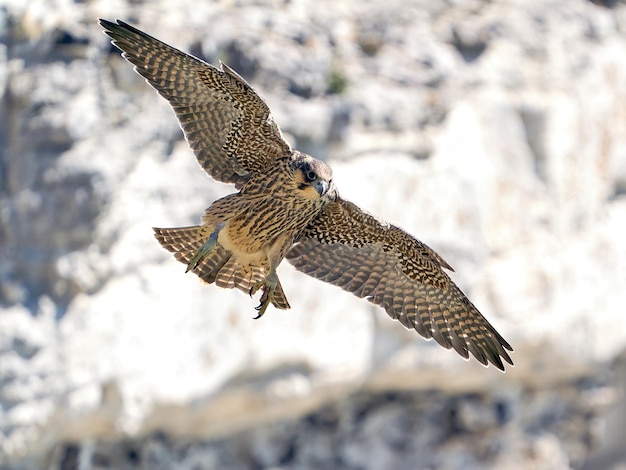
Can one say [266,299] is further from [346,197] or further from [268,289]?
[346,197]

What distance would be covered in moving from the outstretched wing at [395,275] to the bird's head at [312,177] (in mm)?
496

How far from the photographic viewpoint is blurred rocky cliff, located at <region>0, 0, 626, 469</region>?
11211 millimetres

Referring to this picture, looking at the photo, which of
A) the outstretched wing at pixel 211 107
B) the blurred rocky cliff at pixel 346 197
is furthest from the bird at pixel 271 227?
the blurred rocky cliff at pixel 346 197

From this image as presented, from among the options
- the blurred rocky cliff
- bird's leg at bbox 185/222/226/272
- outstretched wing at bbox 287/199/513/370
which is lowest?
the blurred rocky cliff

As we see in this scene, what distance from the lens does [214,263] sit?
6965 mm

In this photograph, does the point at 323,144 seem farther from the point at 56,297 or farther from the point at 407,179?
the point at 56,297

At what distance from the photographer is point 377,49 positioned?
13.2 metres

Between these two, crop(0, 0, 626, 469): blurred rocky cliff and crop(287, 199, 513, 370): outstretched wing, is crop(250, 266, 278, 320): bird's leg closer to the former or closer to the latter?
crop(287, 199, 513, 370): outstretched wing

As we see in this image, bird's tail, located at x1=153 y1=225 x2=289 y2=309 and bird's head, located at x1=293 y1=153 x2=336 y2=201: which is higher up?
bird's head, located at x1=293 y1=153 x2=336 y2=201

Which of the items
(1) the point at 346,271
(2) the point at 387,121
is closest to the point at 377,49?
(2) the point at 387,121

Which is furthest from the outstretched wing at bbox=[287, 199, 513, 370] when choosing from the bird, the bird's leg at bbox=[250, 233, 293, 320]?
the bird's leg at bbox=[250, 233, 293, 320]

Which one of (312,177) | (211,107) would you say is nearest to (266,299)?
(312,177)

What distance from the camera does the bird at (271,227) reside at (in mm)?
6691

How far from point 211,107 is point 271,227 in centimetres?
76
